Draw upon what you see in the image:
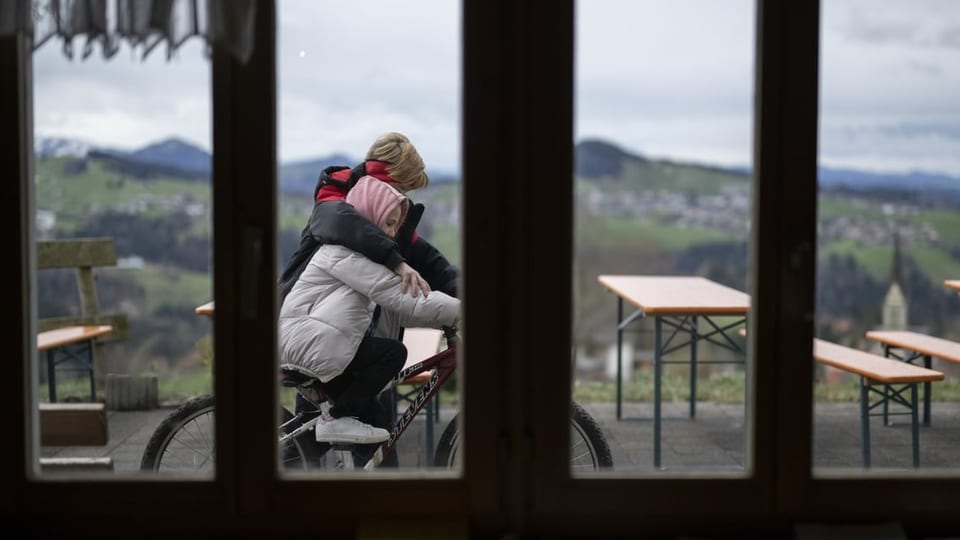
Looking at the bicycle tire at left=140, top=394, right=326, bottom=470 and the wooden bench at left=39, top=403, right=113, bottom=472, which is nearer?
the bicycle tire at left=140, top=394, right=326, bottom=470

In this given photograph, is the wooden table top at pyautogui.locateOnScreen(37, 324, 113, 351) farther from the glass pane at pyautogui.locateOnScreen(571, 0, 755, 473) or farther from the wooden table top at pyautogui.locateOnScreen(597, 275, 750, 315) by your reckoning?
the wooden table top at pyautogui.locateOnScreen(597, 275, 750, 315)

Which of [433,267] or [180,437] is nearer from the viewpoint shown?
[180,437]

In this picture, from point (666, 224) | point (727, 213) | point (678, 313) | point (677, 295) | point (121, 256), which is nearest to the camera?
point (678, 313)

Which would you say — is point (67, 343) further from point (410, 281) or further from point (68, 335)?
point (410, 281)

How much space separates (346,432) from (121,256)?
1.83 meters

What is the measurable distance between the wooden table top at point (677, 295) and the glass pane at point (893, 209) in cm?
42

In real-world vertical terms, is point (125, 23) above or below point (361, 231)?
above

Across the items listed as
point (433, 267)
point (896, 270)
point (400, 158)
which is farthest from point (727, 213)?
point (400, 158)

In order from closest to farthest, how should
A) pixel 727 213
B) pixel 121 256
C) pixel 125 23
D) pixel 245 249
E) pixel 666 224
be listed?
pixel 125 23 → pixel 245 249 → pixel 121 256 → pixel 727 213 → pixel 666 224

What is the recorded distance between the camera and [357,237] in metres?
3.42

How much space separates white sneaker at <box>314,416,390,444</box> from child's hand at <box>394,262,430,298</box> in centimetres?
49

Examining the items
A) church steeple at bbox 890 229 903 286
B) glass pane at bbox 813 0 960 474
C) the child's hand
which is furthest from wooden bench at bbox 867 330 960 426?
the child's hand

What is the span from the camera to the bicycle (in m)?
3.24

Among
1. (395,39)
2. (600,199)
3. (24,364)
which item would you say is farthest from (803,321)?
(395,39)
